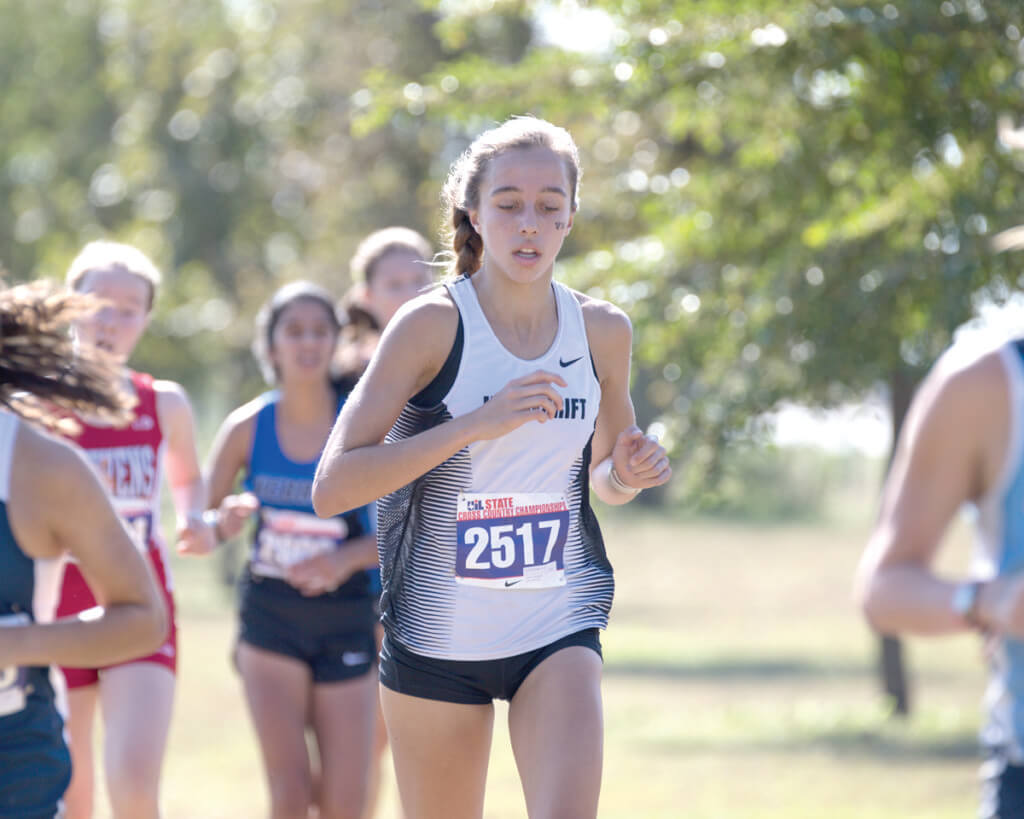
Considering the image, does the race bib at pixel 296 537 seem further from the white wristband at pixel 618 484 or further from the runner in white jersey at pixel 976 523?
the runner in white jersey at pixel 976 523

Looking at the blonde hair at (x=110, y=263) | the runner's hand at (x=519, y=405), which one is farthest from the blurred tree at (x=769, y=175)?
the runner's hand at (x=519, y=405)

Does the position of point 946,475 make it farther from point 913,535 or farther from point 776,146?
point 776,146

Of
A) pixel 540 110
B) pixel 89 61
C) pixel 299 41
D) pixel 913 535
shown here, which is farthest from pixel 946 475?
pixel 89 61

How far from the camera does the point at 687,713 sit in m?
14.0

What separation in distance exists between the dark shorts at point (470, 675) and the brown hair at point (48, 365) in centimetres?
95

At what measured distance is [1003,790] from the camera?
94.1 inches

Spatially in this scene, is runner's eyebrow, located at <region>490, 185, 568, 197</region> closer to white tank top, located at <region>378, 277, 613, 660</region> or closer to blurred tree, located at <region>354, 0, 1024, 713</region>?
white tank top, located at <region>378, 277, 613, 660</region>

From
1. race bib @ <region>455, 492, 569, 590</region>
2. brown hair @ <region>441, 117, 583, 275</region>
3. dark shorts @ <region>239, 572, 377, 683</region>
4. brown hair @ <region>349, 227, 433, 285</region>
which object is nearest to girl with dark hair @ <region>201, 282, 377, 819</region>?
dark shorts @ <region>239, 572, 377, 683</region>

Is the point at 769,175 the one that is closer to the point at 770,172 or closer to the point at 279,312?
the point at 770,172

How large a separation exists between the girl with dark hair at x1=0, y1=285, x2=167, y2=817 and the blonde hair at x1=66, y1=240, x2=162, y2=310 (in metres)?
2.35

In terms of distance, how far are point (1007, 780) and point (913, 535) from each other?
41 centimetres

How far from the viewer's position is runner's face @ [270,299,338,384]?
594 centimetres

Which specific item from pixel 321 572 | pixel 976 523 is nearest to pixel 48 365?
pixel 976 523

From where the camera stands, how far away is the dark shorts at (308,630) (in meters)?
5.69
